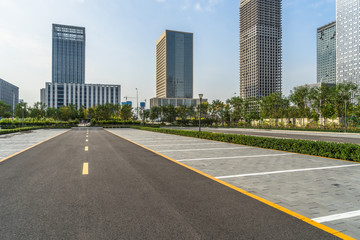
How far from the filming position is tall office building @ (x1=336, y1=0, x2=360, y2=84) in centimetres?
14888

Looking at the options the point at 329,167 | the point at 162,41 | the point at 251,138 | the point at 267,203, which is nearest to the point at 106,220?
the point at 267,203

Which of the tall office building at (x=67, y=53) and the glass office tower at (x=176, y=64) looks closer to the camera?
the tall office building at (x=67, y=53)

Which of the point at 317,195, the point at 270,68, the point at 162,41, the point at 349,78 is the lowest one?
the point at 317,195

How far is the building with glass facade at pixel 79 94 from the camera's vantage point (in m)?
138

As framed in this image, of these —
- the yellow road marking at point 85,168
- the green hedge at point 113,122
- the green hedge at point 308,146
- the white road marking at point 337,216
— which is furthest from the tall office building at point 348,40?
the yellow road marking at point 85,168

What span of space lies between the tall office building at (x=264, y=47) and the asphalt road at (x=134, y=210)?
196 metres

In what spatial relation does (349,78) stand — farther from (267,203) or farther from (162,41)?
(267,203)

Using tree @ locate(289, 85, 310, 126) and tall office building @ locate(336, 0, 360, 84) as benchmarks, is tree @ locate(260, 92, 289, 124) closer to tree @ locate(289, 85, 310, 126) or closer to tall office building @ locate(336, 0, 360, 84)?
tree @ locate(289, 85, 310, 126)

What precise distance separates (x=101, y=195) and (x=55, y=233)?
169cm

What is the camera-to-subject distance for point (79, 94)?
473 ft

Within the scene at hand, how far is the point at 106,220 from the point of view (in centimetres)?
363

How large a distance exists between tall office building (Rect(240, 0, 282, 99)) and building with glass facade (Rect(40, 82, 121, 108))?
109 metres

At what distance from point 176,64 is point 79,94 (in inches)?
3185

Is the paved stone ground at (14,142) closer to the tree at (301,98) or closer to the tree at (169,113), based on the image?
the tree at (301,98)
